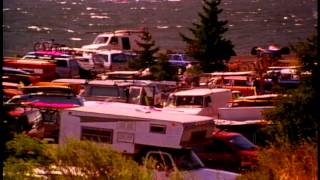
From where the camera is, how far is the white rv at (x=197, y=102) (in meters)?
21.5

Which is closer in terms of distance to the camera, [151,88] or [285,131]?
[285,131]

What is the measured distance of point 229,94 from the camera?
2377 centimetres

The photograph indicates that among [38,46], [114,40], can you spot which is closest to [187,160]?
[114,40]

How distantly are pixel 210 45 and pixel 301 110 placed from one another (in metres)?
18.7

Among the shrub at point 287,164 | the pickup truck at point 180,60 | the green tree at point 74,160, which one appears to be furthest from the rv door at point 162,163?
the pickup truck at point 180,60

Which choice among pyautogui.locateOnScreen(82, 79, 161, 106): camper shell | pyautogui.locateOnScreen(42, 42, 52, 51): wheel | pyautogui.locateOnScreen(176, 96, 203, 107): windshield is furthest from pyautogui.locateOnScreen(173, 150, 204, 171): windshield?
pyautogui.locateOnScreen(42, 42, 52, 51): wheel

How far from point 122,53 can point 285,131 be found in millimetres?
23616

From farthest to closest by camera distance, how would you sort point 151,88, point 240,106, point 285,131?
point 151,88
point 240,106
point 285,131

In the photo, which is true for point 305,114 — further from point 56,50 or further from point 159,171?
point 56,50

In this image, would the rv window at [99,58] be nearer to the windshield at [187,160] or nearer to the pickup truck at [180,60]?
the pickup truck at [180,60]

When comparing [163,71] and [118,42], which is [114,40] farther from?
[163,71]

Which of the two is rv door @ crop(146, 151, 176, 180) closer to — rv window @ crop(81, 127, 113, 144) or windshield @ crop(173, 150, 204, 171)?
windshield @ crop(173, 150, 204, 171)

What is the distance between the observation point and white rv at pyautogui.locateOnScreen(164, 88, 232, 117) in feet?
70.7

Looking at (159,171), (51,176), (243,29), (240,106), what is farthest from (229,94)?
(243,29)
